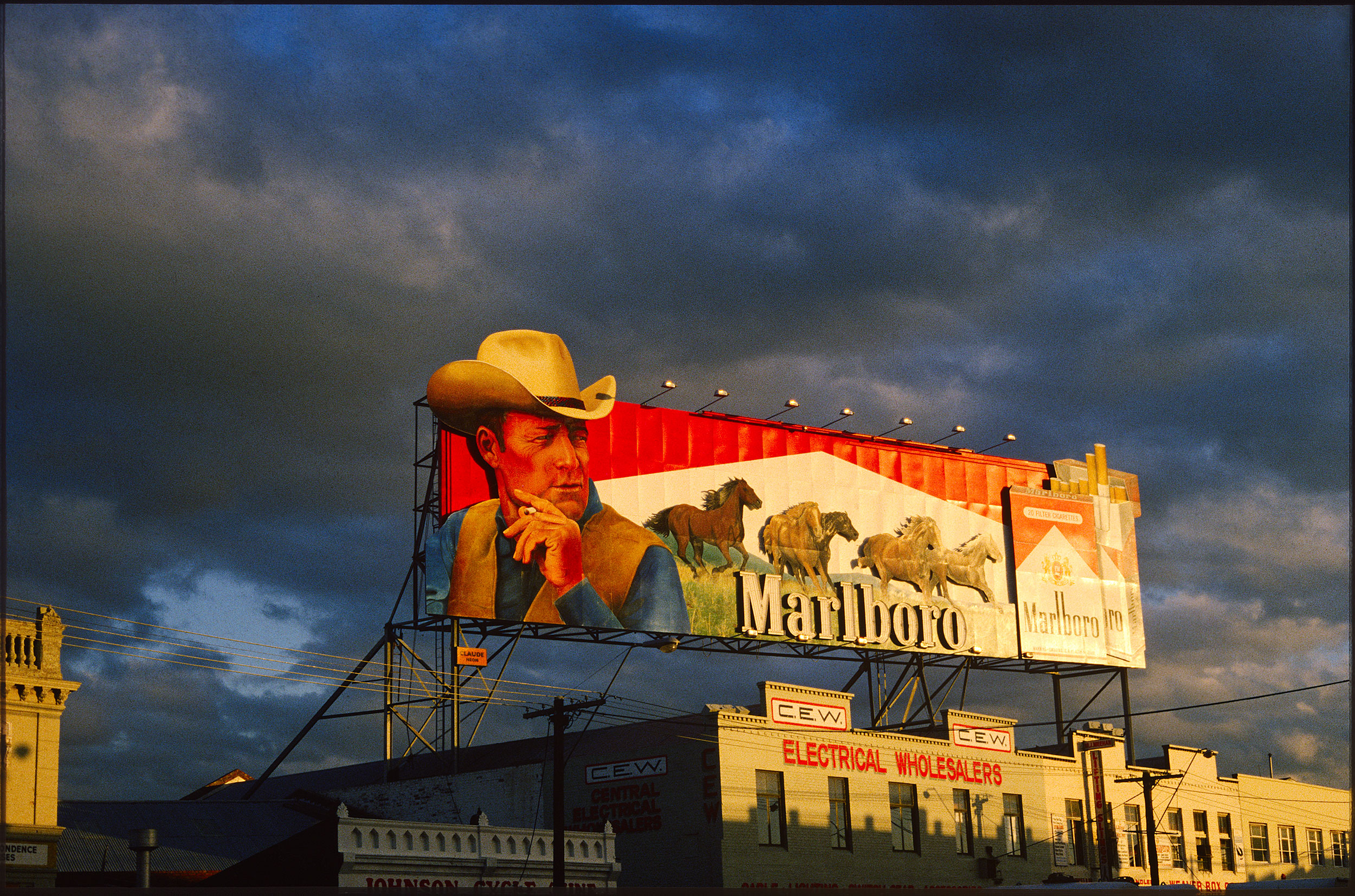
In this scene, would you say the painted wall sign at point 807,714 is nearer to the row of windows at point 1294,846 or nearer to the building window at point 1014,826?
the building window at point 1014,826

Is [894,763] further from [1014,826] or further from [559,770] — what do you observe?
[559,770]

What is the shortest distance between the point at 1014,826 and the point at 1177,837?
9.71 metres

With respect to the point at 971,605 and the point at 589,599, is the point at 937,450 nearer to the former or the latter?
the point at 971,605

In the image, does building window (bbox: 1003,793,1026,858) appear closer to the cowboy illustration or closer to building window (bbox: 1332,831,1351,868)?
the cowboy illustration

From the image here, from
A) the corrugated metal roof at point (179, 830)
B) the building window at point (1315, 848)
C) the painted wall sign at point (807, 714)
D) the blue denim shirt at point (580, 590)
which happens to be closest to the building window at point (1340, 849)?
the building window at point (1315, 848)

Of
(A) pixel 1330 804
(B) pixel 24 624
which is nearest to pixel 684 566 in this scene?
(B) pixel 24 624

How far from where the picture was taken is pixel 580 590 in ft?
144

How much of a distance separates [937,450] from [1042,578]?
21.3 ft

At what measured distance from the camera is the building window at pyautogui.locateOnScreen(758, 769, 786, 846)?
133 ft

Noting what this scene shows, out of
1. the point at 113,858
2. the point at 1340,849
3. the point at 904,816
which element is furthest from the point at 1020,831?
the point at 113,858

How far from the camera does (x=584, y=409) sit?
45.2m

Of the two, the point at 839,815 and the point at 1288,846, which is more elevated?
the point at 839,815

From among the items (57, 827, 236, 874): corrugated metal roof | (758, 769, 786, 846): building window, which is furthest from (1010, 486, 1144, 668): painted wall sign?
(57, 827, 236, 874): corrugated metal roof

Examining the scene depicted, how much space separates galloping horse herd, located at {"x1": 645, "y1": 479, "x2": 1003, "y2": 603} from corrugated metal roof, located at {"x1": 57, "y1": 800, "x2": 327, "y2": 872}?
1465 cm
